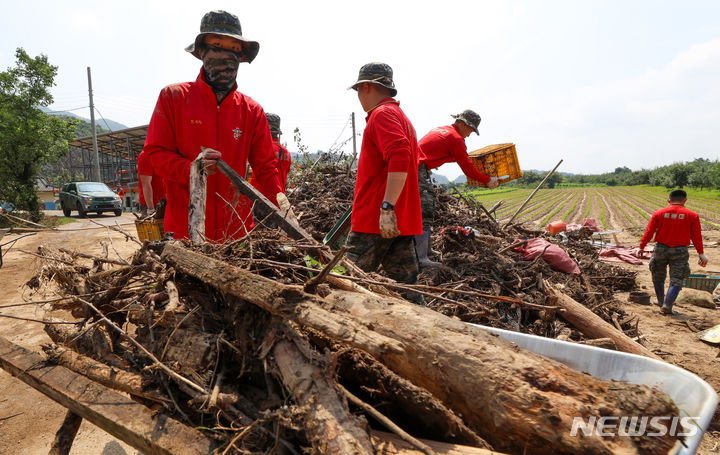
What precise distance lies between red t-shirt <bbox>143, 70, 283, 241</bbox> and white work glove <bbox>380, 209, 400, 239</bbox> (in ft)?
3.37

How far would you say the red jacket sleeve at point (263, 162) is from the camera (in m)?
2.99

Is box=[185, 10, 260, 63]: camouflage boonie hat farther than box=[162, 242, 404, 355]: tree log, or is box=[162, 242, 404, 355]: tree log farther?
box=[185, 10, 260, 63]: camouflage boonie hat

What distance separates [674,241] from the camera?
19.1ft

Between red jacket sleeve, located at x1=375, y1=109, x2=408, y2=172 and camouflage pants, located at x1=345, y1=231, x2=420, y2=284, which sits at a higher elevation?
red jacket sleeve, located at x1=375, y1=109, x2=408, y2=172

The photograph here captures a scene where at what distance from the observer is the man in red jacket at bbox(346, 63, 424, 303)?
299 cm

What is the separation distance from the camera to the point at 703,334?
4426 mm

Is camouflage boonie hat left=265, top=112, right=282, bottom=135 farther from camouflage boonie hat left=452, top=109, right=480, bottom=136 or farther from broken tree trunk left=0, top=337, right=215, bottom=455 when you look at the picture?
broken tree trunk left=0, top=337, right=215, bottom=455

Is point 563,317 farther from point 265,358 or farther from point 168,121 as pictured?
point 168,121

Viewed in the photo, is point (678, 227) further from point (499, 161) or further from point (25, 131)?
point (25, 131)

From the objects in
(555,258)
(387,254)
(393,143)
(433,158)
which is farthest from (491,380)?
(555,258)

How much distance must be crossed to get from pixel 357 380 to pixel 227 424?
483 mm

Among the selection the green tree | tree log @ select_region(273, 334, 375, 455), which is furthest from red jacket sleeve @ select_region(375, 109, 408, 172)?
the green tree

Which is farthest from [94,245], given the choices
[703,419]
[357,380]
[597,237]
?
[597,237]

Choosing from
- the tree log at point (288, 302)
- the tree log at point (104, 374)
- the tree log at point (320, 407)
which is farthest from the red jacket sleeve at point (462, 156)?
the tree log at point (104, 374)
